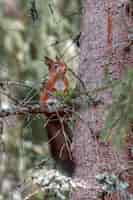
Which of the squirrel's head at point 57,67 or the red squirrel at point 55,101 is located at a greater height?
the squirrel's head at point 57,67

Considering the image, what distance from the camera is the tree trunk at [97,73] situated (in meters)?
3.78

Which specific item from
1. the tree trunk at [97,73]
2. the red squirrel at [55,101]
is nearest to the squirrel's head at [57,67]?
the red squirrel at [55,101]

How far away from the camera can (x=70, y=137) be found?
4070 millimetres

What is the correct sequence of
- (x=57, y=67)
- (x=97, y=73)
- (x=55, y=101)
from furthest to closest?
(x=57, y=67)
(x=97, y=73)
(x=55, y=101)

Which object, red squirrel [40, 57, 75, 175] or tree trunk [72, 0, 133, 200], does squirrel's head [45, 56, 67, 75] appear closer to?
red squirrel [40, 57, 75, 175]

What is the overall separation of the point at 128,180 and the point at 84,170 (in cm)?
29

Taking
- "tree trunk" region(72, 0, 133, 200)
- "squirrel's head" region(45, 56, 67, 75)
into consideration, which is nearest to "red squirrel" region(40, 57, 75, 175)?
"squirrel's head" region(45, 56, 67, 75)

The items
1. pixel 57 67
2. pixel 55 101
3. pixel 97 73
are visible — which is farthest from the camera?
pixel 57 67

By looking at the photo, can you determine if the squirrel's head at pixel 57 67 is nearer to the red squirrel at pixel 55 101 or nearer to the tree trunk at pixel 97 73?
the red squirrel at pixel 55 101

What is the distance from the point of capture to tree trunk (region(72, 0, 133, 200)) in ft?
12.4

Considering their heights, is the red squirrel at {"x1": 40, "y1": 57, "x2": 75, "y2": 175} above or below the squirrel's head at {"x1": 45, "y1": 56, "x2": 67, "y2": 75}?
below

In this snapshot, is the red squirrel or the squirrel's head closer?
the red squirrel

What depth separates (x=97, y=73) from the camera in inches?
154

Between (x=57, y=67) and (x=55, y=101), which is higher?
(x=57, y=67)
